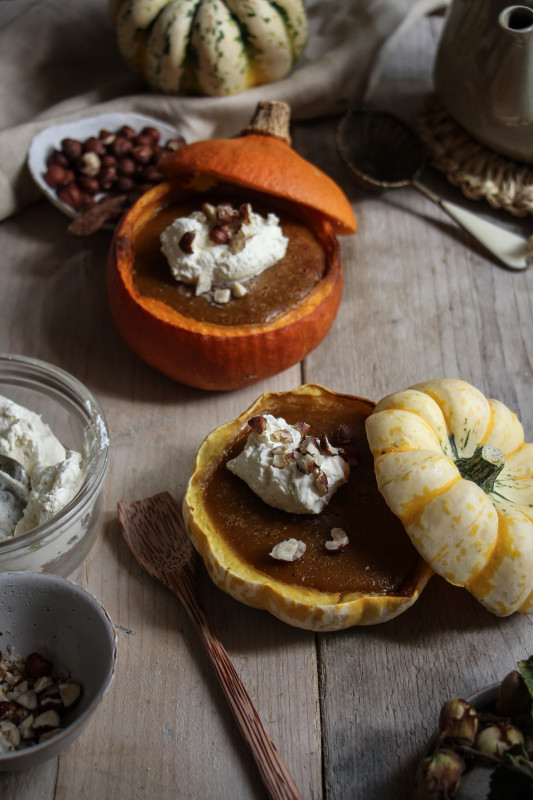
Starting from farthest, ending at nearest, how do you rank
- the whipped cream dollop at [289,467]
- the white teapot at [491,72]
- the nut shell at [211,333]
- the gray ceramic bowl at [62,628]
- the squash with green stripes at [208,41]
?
the squash with green stripes at [208,41] < the white teapot at [491,72] < the nut shell at [211,333] < the whipped cream dollop at [289,467] < the gray ceramic bowl at [62,628]

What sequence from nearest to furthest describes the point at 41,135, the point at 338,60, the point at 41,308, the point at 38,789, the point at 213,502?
the point at 38,789 → the point at 213,502 → the point at 41,308 → the point at 41,135 → the point at 338,60

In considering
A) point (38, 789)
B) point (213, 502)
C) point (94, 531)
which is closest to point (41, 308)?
point (94, 531)

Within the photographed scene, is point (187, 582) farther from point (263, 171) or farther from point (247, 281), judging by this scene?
point (263, 171)

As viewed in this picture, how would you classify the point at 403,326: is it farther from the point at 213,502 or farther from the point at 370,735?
the point at 370,735

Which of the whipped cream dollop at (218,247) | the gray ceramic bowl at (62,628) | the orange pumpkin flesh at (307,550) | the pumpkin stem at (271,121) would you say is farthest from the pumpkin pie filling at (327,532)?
the pumpkin stem at (271,121)

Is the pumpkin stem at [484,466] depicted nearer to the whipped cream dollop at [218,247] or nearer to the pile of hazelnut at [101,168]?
the whipped cream dollop at [218,247]

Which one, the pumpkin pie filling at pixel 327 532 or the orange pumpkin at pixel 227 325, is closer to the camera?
the pumpkin pie filling at pixel 327 532

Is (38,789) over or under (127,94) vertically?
under
